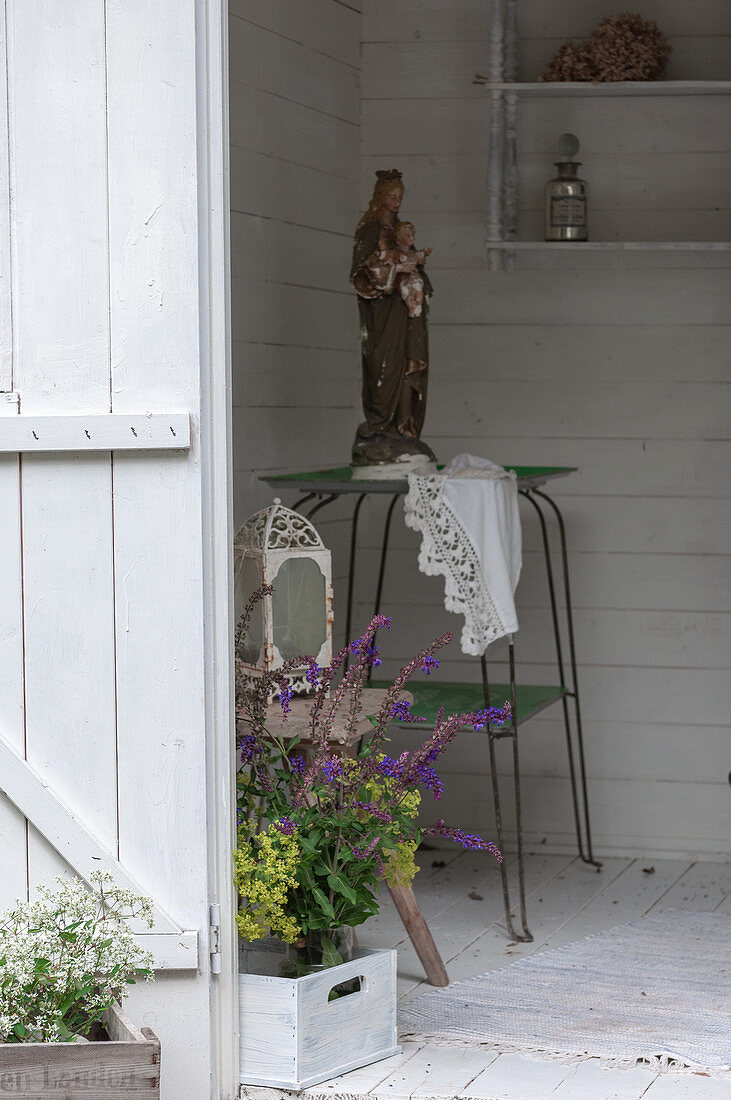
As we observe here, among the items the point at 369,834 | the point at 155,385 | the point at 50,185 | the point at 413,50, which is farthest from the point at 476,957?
the point at 413,50

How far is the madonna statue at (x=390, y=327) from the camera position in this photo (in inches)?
135

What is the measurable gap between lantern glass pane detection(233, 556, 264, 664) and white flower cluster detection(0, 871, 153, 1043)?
74 cm

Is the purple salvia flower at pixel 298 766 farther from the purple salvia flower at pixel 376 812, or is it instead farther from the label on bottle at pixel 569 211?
the label on bottle at pixel 569 211

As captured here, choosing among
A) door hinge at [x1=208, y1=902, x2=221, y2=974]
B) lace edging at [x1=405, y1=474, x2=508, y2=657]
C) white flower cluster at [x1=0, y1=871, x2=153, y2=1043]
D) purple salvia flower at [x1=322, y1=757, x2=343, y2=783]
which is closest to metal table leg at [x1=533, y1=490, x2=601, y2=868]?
lace edging at [x1=405, y1=474, x2=508, y2=657]

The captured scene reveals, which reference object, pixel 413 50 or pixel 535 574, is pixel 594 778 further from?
pixel 413 50

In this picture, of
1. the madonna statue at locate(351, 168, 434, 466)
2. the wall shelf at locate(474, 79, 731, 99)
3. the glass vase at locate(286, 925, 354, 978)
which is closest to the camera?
the glass vase at locate(286, 925, 354, 978)

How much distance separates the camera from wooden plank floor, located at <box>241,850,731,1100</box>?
245 cm

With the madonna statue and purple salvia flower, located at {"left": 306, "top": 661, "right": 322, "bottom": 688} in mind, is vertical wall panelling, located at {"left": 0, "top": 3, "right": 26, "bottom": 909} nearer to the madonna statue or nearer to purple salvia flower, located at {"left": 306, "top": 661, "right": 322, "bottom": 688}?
purple salvia flower, located at {"left": 306, "top": 661, "right": 322, "bottom": 688}

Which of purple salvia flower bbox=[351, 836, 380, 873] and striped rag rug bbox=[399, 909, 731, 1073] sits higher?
purple salvia flower bbox=[351, 836, 380, 873]

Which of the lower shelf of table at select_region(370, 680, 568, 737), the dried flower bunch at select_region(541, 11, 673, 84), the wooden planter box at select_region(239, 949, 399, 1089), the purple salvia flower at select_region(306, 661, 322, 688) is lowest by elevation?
the wooden planter box at select_region(239, 949, 399, 1089)

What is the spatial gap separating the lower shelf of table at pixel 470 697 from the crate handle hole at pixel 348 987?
90cm

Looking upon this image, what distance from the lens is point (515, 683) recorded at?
4000 millimetres

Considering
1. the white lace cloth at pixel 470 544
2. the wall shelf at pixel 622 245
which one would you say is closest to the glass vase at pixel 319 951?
the white lace cloth at pixel 470 544

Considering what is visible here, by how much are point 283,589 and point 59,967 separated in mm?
968
